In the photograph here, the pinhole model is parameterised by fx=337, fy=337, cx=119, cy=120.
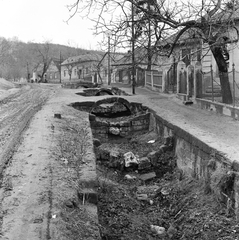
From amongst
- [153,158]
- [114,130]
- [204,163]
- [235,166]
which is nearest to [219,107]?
[153,158]

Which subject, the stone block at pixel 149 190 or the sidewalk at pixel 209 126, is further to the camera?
the stone block at pixel 149 190

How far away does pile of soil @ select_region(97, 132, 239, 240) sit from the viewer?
527 centimetres

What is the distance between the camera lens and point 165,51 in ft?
46.0

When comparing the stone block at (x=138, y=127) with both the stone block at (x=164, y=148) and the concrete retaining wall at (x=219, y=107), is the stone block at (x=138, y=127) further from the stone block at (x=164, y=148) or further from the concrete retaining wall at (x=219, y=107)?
the stone block at (x=164, y=148)

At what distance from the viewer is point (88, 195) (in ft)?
16.2

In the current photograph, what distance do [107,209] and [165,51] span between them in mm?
9391

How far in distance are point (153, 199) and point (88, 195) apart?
2788 millimetres

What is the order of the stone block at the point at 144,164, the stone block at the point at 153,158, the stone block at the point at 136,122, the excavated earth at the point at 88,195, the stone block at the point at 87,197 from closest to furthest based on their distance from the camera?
the excavated earth at the point at 88,195 → the stone block at the point at 87,197 → the stone block at the point at 144,164 → the stone block at the point at 153,158 → the stone block at the point at 136,122

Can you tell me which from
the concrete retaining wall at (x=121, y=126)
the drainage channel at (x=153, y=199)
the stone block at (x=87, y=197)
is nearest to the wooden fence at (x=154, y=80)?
the concrete retaining wall at (x=121, y=126)

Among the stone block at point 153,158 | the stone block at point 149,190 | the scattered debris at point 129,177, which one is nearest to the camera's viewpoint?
the stone block at point 149,190

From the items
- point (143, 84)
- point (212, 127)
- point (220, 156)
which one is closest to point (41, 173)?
point (220, 156)

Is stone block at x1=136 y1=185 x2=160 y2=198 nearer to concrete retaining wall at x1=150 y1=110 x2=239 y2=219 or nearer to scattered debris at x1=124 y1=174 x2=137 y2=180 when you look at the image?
scattered debris at x1=124 y1=174 x2=137 y2=180

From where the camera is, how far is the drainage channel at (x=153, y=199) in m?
5.44

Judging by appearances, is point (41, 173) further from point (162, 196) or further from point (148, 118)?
point (148, 118)
